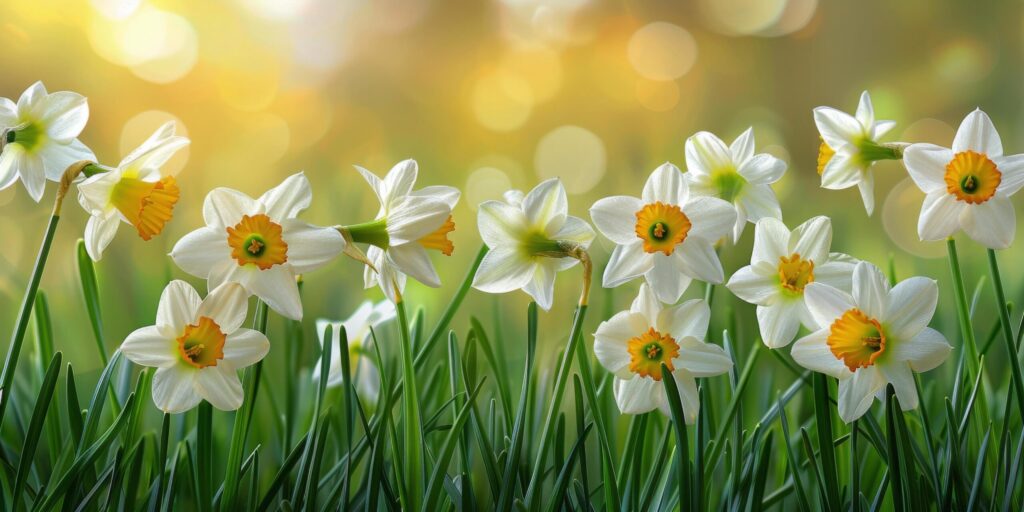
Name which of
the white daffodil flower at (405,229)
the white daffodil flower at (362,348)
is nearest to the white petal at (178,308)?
the white daffodil flower at (405,229)

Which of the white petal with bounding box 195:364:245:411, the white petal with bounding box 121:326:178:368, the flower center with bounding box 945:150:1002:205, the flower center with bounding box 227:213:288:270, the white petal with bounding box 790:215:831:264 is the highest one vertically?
the flower center with bounding box 945:150:1002:205

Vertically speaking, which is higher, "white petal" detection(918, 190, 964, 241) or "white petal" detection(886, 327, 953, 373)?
"white petal" detection(918, 190, 964, 241)

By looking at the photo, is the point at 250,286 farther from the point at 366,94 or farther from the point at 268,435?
the point at 366,94

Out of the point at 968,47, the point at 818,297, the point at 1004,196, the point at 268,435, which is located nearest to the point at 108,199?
the point at 268,435

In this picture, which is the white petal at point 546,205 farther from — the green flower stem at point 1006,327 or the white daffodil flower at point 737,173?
the green flower stem at point 1006,327

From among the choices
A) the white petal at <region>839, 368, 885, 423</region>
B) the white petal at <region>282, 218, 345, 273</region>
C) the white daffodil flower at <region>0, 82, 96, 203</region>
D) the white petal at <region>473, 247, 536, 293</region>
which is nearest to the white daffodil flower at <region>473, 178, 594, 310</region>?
the white petal at <region>473, 247, 536, 293</region>

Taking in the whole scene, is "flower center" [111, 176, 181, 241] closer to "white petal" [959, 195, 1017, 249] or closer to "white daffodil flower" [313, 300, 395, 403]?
"white daffodil flower" [313, 300, 395, 403]
